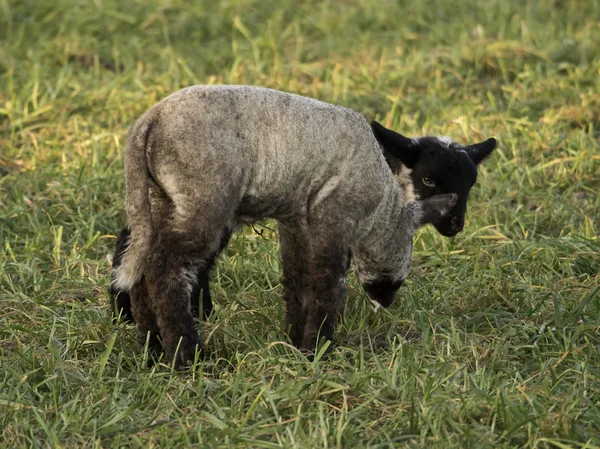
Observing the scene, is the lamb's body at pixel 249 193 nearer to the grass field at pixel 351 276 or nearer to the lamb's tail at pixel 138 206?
the lamb's tail at pixel 138 206

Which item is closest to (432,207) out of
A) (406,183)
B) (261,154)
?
(406,183)

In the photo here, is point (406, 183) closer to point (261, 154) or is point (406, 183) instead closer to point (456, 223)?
point (456, 223)

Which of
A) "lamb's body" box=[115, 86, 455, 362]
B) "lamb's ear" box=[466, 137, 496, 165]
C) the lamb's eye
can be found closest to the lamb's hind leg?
"lamb's body" box=[115, 86, 455, 362]

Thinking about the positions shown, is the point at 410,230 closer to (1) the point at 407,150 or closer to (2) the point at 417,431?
→ (1) the point at 407,150

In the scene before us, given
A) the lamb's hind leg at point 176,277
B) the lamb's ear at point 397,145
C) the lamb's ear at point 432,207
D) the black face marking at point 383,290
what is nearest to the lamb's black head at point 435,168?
the lamb's ear at point 397,145

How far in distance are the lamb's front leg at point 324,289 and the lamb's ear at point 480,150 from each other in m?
1.34

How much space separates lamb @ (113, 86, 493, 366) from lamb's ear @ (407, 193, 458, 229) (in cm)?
17

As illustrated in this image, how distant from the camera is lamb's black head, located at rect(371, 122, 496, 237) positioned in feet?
21.4

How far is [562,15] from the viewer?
12062 millimetres

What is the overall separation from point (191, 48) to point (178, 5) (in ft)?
3.16

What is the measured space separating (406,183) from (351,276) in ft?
2.44

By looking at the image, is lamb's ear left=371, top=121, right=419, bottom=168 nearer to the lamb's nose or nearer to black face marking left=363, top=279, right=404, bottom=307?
the lamb's nose

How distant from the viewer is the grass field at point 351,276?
195 inches

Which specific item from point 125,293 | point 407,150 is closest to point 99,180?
point 125,293
